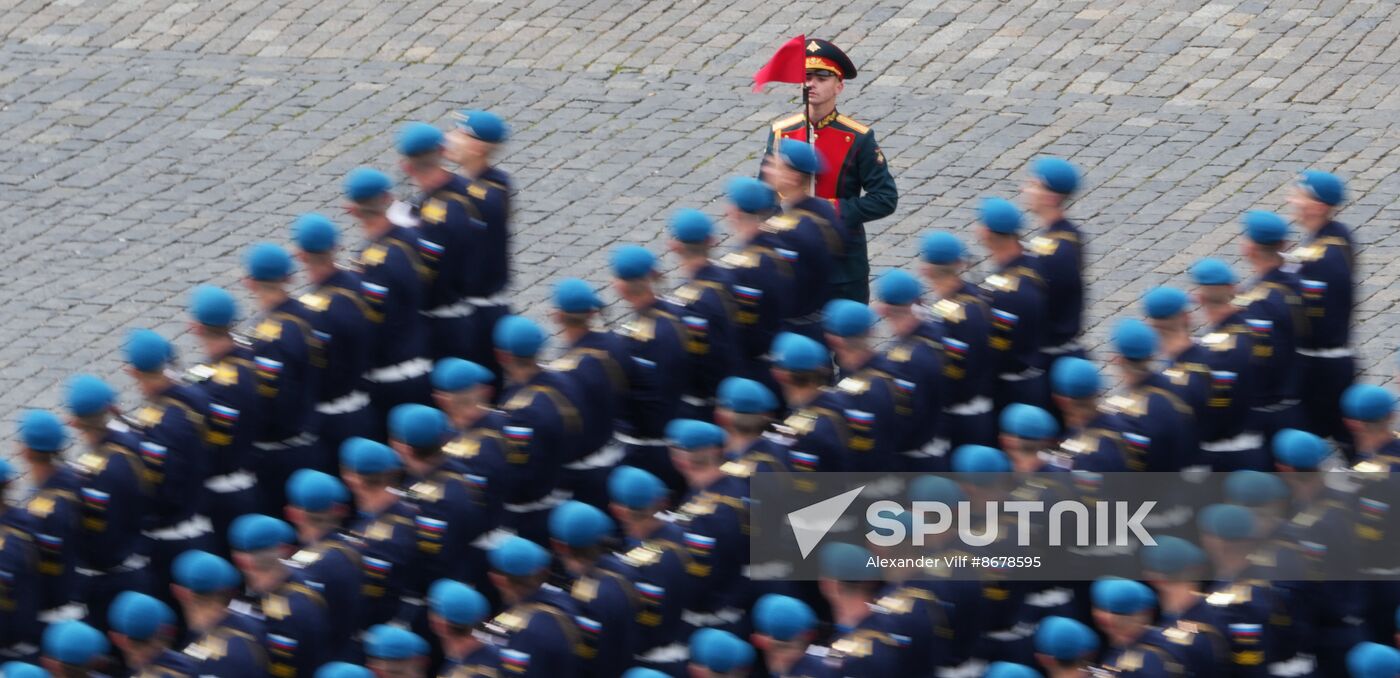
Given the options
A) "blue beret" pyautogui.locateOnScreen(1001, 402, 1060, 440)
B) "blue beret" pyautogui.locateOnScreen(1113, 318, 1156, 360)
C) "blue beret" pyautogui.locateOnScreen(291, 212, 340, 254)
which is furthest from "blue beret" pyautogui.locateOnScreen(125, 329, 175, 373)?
"blue beret" pyautogui.locateOnScreen(1113, 318, 1156, 360)

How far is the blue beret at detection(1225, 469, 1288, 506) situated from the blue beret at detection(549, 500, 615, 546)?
2.07 meters

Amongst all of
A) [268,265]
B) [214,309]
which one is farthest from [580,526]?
[268,265]

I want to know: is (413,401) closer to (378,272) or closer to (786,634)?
(378,272)

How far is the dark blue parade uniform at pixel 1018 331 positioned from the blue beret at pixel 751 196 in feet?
3.16

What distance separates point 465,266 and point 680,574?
2.41 meters

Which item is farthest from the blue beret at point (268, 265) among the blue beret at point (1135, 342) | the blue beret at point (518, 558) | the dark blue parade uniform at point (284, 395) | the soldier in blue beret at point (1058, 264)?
the blue beret at point (1135, 342)

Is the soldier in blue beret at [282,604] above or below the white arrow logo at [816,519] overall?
below

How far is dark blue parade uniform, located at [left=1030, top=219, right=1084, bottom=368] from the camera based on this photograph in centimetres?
947

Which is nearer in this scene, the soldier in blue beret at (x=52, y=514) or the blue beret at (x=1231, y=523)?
the blue beret at (x=1231, y=523)

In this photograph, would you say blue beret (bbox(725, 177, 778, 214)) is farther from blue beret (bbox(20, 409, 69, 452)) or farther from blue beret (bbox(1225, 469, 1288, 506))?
blue beret (bbox(20, 409, 69, 452))

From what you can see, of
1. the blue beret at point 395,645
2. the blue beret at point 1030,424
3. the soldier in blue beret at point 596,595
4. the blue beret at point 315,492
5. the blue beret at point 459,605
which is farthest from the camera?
the blue beret at point 1030,424

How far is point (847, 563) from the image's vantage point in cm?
767

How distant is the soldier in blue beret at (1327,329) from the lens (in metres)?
9.30

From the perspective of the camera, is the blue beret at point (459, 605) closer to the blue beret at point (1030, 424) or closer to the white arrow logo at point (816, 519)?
the white arrow logo at point (816, 519)
